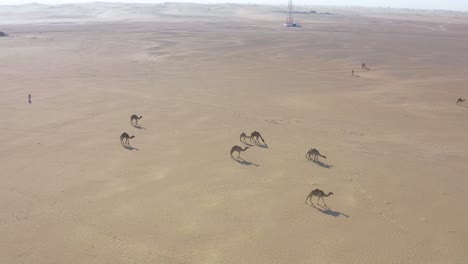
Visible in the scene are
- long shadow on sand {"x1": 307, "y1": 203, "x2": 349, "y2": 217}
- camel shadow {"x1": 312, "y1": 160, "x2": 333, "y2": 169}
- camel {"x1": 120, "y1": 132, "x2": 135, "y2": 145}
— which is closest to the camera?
long shadow on sand {"x1": 307, "y1": 203, "x2": 349, "y2": 217}

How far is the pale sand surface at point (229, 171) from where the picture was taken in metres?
10.2

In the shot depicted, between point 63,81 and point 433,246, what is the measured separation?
26359mm

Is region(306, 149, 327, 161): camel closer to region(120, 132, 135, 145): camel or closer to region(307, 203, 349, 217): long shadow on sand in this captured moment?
region(307, 203, 349, 217): long shadow on sand

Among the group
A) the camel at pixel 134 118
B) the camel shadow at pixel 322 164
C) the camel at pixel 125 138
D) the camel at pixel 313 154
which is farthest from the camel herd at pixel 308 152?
the camel at pixel 134 118

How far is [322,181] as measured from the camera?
13.5 metres

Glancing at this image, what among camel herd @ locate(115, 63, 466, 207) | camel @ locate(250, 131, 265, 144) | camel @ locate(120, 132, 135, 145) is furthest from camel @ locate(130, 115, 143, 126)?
camel @ locate(250, 131, 265, 144)

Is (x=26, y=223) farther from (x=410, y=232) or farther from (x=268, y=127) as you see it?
(x=268, y=127)

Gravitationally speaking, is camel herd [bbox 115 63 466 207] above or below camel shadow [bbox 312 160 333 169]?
above

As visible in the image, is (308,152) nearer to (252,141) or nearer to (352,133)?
(252,141)

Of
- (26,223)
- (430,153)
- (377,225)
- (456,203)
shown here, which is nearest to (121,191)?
(26,223)

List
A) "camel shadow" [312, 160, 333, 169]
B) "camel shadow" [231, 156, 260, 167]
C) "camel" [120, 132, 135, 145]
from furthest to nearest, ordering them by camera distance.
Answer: "camel" [120, 132, 135, 145] → "camel shadow" [231, 156, 260, 167] → "camel shadow" [312, 160, 333, 169]

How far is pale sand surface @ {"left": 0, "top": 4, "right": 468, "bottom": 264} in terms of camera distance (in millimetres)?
10227

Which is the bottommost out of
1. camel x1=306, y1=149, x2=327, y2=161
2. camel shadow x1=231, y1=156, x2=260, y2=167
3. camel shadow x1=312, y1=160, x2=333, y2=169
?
camel shadow x1=312, y1=160, x2=333, y2=169

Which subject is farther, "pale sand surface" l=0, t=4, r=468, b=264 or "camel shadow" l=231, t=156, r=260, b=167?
"camel shadow" l=231, t=156, r=260, b=167
